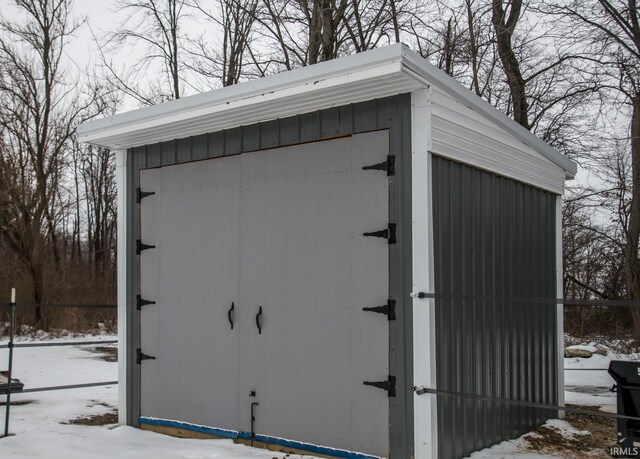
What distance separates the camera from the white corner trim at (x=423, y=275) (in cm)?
393

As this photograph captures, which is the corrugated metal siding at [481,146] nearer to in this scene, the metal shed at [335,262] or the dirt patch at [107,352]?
the metal shed at [335,262]

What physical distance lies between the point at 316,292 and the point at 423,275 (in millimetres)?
887

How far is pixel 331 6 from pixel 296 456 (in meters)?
11.7

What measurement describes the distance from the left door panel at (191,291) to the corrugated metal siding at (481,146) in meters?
1.74

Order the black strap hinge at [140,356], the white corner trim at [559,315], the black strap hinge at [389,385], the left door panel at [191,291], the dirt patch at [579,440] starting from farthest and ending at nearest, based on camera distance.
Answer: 1. the white corner trim at [559,315]
2. the black strap hinge at [140,356]
3. the left door panel at [191,291]
4. the dirt patch at [579,440]
5. the black strap hinge at [389,385]

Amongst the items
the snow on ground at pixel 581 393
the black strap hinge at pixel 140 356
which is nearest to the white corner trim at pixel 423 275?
the snow on ground at pixel 581 393

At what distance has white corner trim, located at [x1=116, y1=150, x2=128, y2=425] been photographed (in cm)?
573

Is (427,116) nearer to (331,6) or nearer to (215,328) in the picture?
(215,328)

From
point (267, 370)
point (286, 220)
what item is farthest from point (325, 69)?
point (267, 370)

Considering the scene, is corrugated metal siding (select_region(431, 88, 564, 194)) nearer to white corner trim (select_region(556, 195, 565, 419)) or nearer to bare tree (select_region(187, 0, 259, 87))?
white corner trim (select_region(556, 195, 565, 419))

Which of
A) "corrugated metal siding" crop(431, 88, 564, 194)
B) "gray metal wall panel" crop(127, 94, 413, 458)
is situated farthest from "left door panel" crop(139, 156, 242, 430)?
"corrugated metal siding" crop(431, 88, 564, 194)

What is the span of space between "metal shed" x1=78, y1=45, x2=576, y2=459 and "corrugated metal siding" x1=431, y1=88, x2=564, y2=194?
0.9 inches

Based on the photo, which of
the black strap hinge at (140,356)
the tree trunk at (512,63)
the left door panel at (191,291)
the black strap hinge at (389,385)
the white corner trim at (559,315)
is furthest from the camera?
the tree trunk at (512,63)

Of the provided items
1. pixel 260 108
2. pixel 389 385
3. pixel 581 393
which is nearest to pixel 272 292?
pixel 389 385
